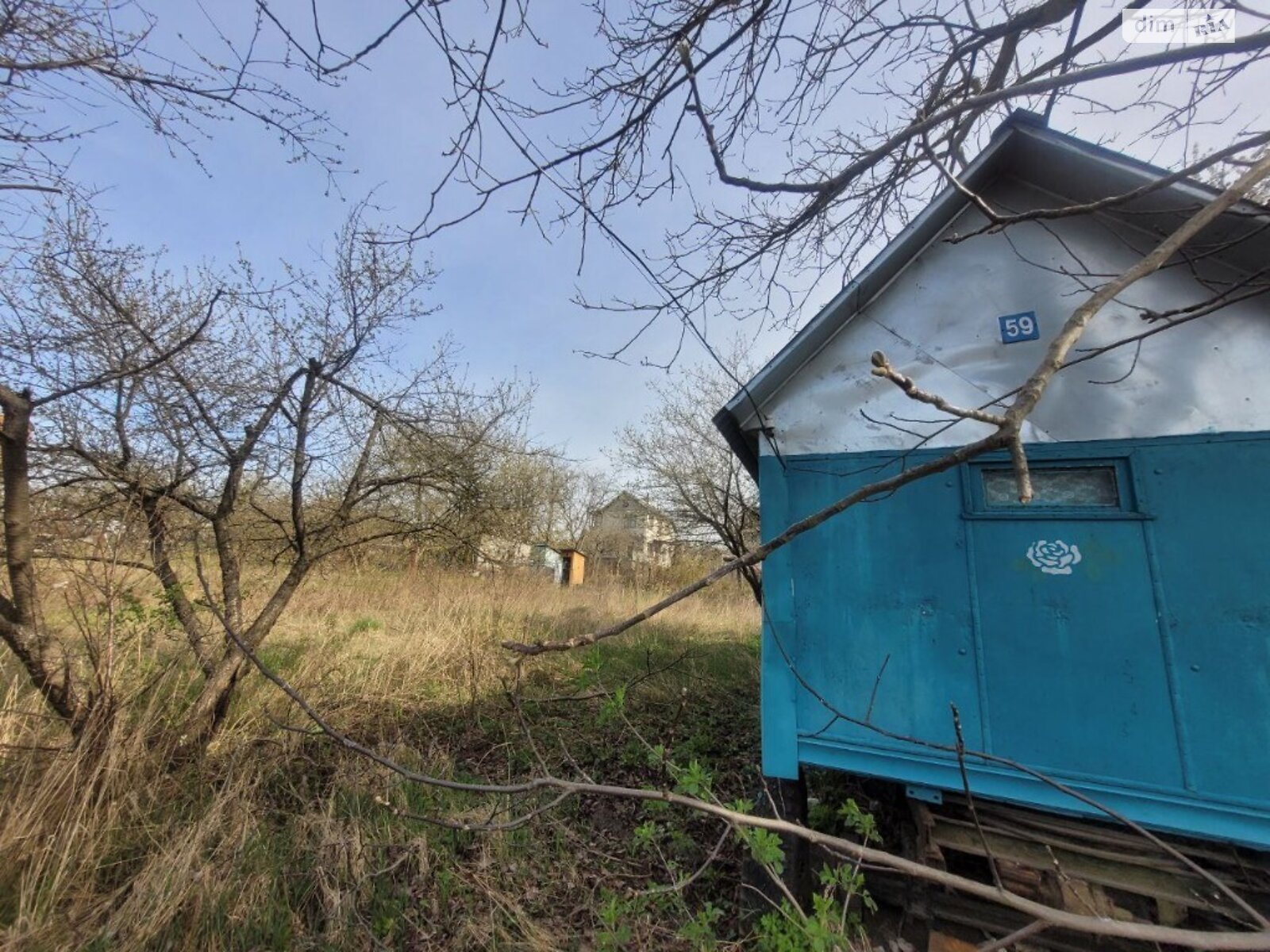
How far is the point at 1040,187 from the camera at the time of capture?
14.6 feet

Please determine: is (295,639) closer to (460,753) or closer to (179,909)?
(460,753)

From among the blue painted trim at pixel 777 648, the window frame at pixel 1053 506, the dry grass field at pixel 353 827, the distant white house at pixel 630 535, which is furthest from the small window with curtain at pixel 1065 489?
the distant white house at pixel 630 535

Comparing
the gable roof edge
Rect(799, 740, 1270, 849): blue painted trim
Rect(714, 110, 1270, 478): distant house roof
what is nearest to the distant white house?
the gable roof edge

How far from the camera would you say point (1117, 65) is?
226 centimetres

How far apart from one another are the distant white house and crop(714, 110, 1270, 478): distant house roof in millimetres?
14981

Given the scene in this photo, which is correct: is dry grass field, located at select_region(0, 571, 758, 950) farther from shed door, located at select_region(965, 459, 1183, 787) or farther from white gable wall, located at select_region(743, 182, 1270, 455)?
white gable wall, located at select_region(743, 182, 1270, 455)

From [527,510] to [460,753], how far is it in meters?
3.94

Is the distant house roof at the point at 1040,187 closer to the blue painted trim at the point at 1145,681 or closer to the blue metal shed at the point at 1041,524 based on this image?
the blue metal shed at the point at 1041,524

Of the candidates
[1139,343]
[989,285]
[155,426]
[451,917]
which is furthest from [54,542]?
[1139,343]

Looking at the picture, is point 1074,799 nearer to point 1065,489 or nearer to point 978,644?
point 978,644

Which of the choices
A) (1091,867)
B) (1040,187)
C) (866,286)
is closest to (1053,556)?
(1091,867)

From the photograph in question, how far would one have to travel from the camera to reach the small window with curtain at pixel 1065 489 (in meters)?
3.65

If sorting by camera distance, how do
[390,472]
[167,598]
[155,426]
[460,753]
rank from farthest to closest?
[390,472], [460,753], [155,426], [167,598]

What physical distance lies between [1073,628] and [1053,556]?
455 mm
